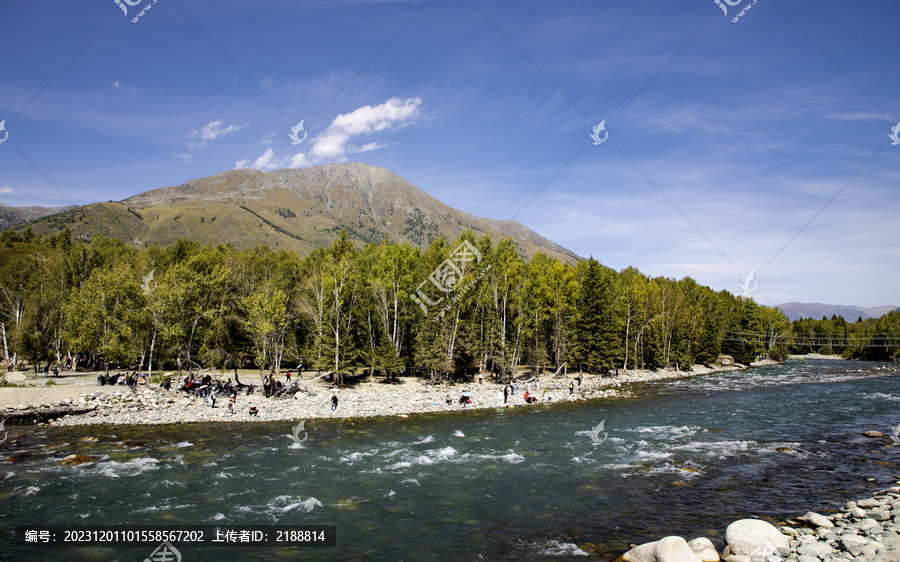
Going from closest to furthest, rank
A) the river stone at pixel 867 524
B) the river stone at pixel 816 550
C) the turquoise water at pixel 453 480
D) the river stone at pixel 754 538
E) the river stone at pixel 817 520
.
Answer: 1. the river stone at pixel 816 550
2. the river stone at pixel 754 538
3. the river stone at pixel 867 524
4. the river stone at pixel 817 520
5. the turquoise water at pixel 453 480

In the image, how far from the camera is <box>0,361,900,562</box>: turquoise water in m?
14.2

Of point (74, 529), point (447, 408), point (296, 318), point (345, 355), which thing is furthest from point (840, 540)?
point (296, 318)

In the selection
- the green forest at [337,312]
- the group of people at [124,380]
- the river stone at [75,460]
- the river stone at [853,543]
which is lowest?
the river stone at [75,460]

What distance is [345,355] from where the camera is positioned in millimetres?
45250

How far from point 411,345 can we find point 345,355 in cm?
1090

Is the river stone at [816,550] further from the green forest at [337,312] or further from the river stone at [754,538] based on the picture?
the green forest at [337,312]

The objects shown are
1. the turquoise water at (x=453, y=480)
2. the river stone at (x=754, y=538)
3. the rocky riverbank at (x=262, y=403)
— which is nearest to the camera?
the river stone at (x=754, y=538)

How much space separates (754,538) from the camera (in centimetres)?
1248

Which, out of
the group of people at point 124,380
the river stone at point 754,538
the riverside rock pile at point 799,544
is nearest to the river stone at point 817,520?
the riverside rock pile at point 799,544

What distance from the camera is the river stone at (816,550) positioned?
11.6 meters

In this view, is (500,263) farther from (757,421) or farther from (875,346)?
(875,346)

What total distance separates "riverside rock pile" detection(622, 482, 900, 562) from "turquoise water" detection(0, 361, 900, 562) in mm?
1220
